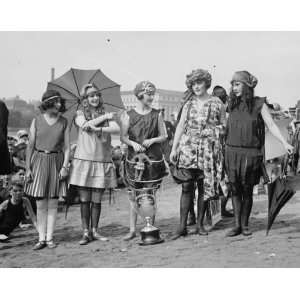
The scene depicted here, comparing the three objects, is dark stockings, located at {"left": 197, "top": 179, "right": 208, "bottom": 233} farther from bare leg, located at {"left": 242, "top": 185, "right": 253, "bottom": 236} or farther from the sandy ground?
bare leg, located at {"left": 242, "top": 185, "right": 253, "bottom": 236}

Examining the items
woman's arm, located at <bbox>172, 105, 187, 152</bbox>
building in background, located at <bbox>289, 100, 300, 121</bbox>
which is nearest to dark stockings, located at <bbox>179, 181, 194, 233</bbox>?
woman's arm, located at <bbox>172, 105, 187, 152</bbox>

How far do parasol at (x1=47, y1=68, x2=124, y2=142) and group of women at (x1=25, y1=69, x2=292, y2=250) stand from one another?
145 mm

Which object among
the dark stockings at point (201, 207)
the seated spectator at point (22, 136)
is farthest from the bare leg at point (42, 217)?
the dark stockings at point (201, 207)

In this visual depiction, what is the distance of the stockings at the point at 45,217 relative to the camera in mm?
4629

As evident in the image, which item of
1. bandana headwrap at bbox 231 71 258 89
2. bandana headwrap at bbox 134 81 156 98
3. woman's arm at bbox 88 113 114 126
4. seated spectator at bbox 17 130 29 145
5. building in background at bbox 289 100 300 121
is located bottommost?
seated spectator at bbox 17 130 29 145

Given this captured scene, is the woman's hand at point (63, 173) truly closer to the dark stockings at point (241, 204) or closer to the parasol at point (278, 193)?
the dark stockings at point (241, 204)

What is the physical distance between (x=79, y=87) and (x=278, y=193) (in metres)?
2.55

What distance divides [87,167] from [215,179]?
1.44 m

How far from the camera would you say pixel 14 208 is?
17.1 feet

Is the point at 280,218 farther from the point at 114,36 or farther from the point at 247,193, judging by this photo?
the point at 114,36

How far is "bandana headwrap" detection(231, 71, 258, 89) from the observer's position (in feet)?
15.4

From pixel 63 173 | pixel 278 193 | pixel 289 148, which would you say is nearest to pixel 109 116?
pixel 63 173

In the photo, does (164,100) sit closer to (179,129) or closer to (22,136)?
(179,129)

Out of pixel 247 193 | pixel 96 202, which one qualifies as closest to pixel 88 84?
pixel 96 202
